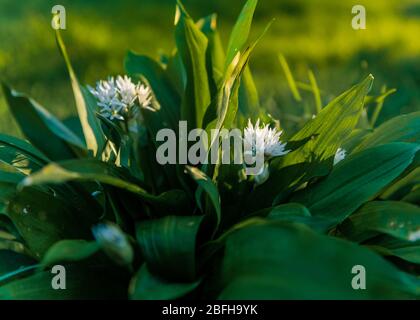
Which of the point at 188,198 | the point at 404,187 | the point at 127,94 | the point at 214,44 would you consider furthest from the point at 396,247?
the point at 214,44

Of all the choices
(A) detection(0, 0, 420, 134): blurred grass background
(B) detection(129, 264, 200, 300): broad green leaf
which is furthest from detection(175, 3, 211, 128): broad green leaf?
(A) detection(0, 0, 420, 134): blurred grass background

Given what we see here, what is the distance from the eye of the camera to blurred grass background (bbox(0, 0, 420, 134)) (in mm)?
5316

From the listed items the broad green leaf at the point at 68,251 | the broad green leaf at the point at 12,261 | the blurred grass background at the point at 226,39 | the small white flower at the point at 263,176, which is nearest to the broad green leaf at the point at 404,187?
the small white flower at the point at 263,176

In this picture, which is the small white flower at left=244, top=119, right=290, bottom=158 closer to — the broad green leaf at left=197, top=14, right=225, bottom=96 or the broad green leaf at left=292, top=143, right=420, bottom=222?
the broad green leaf at left=292, top=143, right=420, bottom=222

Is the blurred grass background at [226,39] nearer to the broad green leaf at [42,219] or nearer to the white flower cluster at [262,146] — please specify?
the broad green leaf at [42,219]

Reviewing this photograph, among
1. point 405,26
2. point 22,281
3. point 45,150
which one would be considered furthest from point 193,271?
point 405,26

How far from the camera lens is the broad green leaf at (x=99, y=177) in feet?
4.42

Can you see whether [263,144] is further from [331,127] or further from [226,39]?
[226,39]

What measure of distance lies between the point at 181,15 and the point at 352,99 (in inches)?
24.4

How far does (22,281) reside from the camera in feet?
5.65

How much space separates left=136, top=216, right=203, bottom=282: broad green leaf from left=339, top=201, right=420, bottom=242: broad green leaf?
1.69ft

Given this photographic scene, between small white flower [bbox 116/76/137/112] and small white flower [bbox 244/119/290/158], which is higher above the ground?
small white flower [bbox 116/76/137/112]

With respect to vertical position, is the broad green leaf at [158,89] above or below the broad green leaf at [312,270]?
above

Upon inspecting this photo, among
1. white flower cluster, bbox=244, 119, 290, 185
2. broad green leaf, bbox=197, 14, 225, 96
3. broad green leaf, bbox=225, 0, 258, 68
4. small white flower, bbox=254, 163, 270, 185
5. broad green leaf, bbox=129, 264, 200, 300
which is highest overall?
broad green leaf, bbox=197, 14, 225, 96
